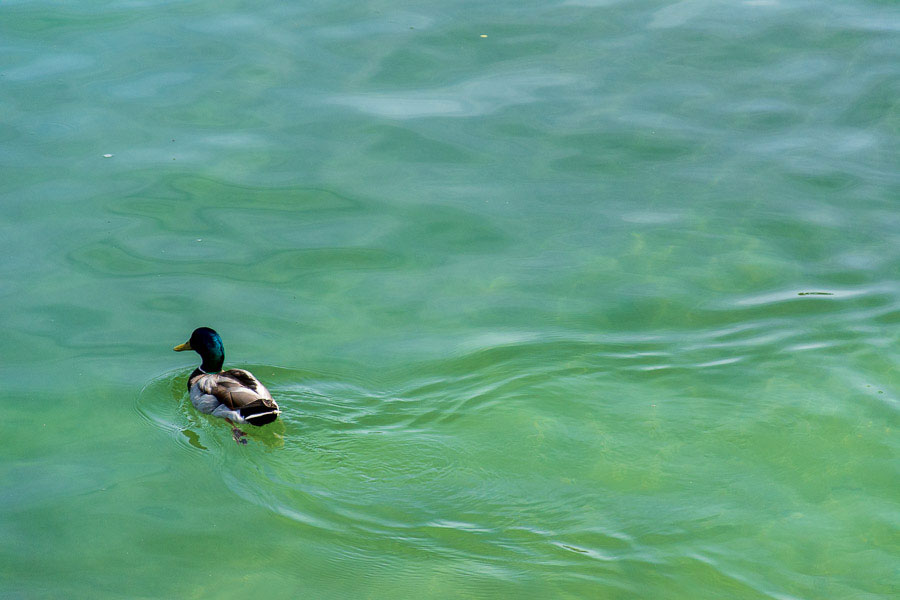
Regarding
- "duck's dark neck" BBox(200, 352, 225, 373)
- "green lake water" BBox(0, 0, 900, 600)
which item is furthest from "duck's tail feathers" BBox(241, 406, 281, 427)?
"duck's dark neck" BBox(200, 352, 225, 373)

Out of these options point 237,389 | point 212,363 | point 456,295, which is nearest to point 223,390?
point 237,389

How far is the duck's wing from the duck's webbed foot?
0.73ft

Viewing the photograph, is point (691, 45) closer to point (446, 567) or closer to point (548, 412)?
point (548, 412)

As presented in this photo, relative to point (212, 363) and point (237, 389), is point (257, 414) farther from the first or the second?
point (212, 363)

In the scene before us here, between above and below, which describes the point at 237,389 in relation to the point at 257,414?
above

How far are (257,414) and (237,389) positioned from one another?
256 millimetres

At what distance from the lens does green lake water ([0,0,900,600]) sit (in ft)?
19.9

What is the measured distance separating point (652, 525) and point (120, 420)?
3736mm

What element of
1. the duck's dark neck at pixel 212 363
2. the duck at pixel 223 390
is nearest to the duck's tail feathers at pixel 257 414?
the duck at pixel 223 390

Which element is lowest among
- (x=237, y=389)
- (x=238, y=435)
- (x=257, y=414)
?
(x=238, y=435)

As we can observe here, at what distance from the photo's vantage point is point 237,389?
6789 millimetres

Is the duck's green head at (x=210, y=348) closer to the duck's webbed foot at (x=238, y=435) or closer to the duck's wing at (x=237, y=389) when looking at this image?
the duck's wing at (x=237, y=389)

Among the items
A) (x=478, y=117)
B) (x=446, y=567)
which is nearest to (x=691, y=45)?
(x=478, y=117)

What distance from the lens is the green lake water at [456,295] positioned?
606cm
